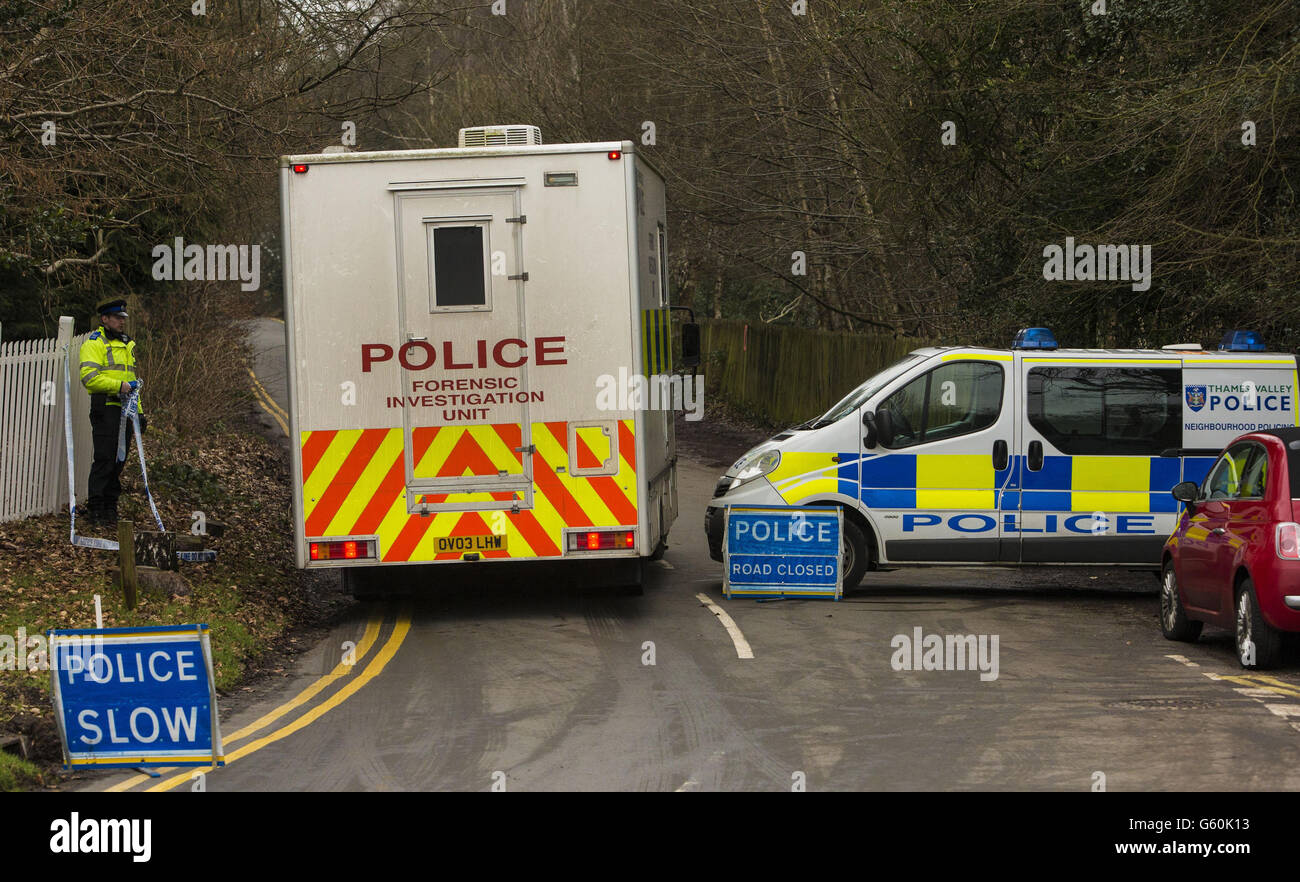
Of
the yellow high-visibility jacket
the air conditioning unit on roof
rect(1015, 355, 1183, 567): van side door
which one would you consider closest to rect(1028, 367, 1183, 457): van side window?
rect(1015, 355, 1183, 567): van side door

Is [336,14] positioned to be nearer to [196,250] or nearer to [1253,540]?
[196,250]

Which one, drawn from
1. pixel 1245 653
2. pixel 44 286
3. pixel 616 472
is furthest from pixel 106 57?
pixel 1245 653

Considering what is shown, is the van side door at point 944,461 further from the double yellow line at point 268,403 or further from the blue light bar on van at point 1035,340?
the double yellow line at point 268,403

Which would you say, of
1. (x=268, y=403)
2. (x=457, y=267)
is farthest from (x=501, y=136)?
(x=268, y=403)

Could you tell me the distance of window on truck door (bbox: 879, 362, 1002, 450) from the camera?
12.9 meters

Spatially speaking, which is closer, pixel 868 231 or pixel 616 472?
pixel 616 472

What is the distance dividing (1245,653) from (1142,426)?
11.2 feet

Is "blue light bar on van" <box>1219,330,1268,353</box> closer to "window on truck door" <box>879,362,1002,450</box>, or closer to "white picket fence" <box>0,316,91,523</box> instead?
"window on truck door" <box>879,362,1002,450</box>

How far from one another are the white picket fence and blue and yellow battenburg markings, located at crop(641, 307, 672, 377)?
5.67 m

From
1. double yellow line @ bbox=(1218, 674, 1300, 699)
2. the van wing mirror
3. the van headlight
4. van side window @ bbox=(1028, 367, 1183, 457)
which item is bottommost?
double yellow line @ bbox=(1218, 674, 1300, 699)

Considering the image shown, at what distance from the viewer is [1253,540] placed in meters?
9.56

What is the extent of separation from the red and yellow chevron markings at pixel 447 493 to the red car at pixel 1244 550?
13.3ft

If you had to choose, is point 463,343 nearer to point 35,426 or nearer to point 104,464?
point 104,464

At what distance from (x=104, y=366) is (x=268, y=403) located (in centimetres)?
1795
